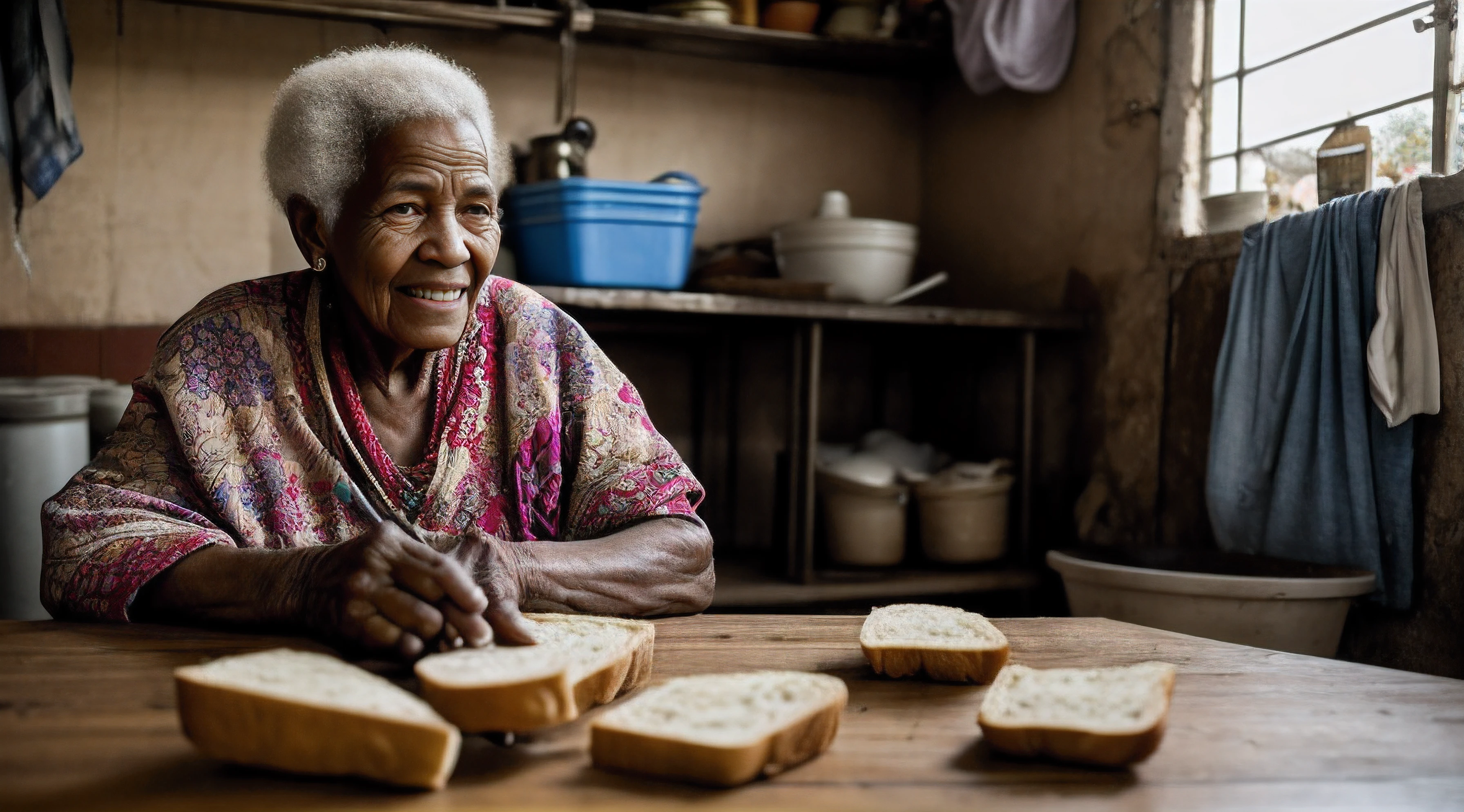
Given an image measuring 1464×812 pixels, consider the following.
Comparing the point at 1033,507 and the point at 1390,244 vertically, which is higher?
the point at 1390,244

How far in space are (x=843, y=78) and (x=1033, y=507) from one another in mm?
2177

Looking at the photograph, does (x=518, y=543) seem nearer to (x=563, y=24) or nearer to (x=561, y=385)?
(x=561, y=385)

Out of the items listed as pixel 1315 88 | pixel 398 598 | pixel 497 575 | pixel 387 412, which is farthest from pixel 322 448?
pixel 1315 88

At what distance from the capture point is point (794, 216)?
4898 millimetres

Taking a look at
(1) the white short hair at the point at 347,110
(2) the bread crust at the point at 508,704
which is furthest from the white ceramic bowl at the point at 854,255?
(2) the bread crust at the point at 508,704

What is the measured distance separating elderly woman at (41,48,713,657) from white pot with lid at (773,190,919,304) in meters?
2.03

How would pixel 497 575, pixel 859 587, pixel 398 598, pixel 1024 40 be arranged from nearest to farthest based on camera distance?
1. pixel 398 598
2. pixel 497 575
3. pixel 859 587
4. pixel 1024 40

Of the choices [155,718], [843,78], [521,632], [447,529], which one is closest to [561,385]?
[447,529]

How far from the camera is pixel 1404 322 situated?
263 centimetres

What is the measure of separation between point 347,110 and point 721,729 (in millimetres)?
1428

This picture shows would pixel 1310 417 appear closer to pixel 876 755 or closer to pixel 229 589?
pixel 876 755

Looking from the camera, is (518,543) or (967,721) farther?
(518,543)

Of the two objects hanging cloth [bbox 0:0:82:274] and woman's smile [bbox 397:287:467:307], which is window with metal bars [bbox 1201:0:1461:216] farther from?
hanging cloth [bbox 0:0:82:274]

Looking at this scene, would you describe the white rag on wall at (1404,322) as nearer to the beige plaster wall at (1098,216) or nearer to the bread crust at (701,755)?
the beige plaster wall at (1098,216)
